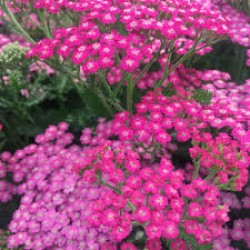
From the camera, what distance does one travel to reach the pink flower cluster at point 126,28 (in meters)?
1.86

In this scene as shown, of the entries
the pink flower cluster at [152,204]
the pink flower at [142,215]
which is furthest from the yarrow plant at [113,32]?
the pink flower at [142,215]

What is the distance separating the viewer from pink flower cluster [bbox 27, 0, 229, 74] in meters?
1.86

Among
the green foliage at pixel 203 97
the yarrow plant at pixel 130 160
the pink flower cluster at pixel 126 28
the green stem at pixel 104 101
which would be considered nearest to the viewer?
the yarrow plant at pixel 130 160

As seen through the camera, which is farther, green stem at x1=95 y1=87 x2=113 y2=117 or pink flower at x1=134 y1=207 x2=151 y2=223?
green stem at x1=95 y1=87 x2=113 y2=117

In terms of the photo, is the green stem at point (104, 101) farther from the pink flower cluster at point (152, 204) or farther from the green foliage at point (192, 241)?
the green foliage at point (192, 241)

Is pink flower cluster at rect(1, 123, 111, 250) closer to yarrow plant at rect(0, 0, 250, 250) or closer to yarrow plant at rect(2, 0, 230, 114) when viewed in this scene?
yarrow plant at rect(0, 0, 250, 250)

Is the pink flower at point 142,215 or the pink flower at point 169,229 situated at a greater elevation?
the pink flower at point 142,215

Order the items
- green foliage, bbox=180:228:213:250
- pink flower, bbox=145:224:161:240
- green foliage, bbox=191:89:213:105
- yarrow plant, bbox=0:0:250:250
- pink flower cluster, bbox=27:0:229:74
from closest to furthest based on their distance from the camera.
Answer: pink flower, bbox=145:224:161:240, yarrow plant, bbox=0:0:250:250, green foliage, bbox=180:228:213:250, pink flower cluster, bbox=27:0:229:74, green foliage, bbox=191:89:213:105

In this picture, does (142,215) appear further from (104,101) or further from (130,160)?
(104,101)

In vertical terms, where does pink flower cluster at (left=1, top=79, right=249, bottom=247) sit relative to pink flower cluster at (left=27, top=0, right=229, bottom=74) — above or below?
below

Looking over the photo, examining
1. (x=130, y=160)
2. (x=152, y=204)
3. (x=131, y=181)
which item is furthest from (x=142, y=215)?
(x=130, y=160)

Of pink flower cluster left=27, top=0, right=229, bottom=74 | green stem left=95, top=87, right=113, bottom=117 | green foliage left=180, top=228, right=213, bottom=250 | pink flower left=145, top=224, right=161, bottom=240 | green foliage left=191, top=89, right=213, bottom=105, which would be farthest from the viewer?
green stem left=95, top=87, right=113, bottom=117

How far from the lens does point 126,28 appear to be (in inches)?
77.0

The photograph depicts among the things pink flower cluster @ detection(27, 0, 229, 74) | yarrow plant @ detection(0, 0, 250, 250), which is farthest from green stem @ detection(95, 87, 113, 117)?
pink flower cluster @ detection(27, 0, 229, 74)
